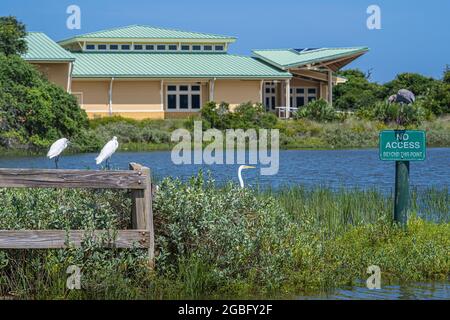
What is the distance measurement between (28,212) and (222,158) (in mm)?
30675

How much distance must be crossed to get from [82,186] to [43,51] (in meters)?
47.9

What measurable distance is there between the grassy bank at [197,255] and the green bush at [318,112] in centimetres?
4295

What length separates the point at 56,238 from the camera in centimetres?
1031

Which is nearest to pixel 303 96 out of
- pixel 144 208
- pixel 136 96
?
pixel 136 96

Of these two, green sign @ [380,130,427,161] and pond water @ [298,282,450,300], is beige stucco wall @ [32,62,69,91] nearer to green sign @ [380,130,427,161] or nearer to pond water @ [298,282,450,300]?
green sign @ [380,130,427,161]

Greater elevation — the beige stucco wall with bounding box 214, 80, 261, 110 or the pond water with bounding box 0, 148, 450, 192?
the beige stucco wall with bounding box 214, 80, 261, 110

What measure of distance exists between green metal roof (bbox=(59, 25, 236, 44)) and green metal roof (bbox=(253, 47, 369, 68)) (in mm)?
3068

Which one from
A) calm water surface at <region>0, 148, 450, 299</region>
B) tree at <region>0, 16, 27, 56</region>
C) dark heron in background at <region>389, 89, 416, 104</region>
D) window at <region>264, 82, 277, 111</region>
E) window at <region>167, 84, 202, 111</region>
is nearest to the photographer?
dark heron in background at <region>389, 89, 416, 104</region>

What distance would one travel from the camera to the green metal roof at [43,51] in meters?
55.5

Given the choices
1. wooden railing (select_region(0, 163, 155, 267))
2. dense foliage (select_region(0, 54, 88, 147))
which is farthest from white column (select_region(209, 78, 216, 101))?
wooden railing (select_region(0, 163, 155, 267))

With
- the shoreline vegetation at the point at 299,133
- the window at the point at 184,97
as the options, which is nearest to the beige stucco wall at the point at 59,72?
the shoreline vegetation at the point at 299,133

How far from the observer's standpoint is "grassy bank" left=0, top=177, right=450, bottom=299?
10.4m
